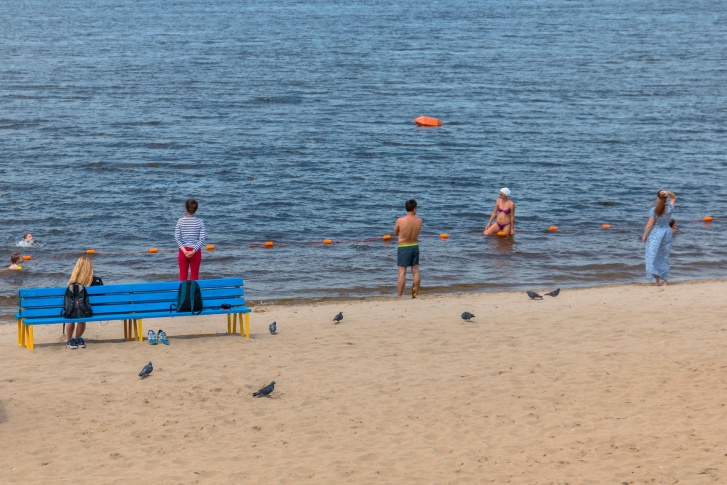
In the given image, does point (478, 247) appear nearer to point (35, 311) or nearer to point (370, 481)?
point (35, 311)

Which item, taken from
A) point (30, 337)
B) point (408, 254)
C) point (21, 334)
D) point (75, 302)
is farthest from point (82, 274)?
point (408, 254)

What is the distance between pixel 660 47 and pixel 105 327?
176 feet

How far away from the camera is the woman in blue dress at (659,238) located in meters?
16.9

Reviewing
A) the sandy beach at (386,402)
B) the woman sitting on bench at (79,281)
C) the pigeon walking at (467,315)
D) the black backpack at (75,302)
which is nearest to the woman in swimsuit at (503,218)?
the sandy beach at (386,402)

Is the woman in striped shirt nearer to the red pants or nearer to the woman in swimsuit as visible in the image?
the red pants

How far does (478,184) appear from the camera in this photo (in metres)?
29.7

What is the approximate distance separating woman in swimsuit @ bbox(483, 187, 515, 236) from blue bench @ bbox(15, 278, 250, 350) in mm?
10464

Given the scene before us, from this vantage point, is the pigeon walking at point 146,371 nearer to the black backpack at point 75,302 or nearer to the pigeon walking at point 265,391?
the pigeon walking at point 265,391

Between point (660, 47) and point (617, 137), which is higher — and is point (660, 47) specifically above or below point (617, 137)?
above

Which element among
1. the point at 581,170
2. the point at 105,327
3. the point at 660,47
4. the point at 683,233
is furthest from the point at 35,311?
the point at 660,47

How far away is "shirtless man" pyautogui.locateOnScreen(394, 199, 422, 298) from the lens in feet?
55.4

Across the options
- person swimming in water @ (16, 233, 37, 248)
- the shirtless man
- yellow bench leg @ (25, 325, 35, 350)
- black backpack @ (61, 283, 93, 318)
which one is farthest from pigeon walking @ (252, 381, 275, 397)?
person swimming in water @ (16, 233, 37, 248)

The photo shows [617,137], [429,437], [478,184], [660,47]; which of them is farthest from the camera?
[660,47]

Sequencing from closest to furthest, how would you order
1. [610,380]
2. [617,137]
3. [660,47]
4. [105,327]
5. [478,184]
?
[610,380]
[105,327]
[478,184]
[617,137]
[660,47]
